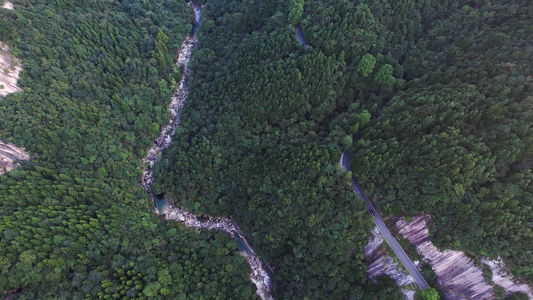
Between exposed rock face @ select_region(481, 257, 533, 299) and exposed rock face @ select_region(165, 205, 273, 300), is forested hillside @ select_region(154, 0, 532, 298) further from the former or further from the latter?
exposed rock face @ select_region(165, 205, 273, 300)

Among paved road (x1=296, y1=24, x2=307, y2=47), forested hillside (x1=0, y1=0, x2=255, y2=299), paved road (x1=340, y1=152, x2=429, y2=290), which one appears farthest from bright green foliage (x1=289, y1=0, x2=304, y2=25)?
forested hillside (x1=0, y1=0, x2=255, y2=299)

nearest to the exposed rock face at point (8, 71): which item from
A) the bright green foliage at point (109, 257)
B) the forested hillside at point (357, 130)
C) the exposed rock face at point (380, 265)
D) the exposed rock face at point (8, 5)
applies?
the exposed rock face at point (8, 5)

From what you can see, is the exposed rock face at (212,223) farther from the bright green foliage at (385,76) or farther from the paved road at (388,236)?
the bright green foliage at (385,76)

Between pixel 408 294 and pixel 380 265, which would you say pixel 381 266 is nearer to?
pixel 380 265

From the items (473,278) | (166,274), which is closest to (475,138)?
(473,278)

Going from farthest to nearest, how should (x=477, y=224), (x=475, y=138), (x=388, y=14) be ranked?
(x=388, y=14), (x=475, y=138), (x=477, y=224)

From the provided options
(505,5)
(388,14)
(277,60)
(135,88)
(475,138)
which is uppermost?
(135,88)

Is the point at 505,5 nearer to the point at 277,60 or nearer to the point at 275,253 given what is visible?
the point at 277,60
